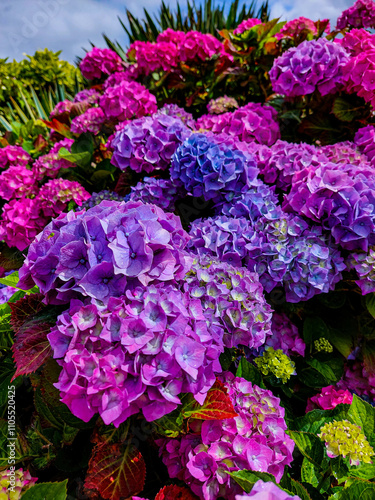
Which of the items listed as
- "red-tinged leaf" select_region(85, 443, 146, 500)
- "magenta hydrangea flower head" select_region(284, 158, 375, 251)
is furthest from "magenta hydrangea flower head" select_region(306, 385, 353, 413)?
"red-tinged leaf" select_region(85, 443, 146, 500)

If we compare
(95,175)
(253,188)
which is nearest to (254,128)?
(253,188)

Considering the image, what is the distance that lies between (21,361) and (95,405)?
261 mm

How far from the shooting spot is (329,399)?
1.48 meters

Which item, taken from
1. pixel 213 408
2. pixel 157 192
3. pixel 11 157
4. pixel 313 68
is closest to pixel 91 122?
pixel 11 157

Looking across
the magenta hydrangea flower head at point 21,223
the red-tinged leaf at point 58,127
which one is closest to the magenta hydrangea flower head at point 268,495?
the magenta hydrangea flower head at point 21,223

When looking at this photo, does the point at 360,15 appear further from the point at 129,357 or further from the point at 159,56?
the point at 129,357

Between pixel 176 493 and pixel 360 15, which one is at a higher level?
pixel 360 15

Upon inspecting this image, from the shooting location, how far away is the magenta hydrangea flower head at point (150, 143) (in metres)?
1.87

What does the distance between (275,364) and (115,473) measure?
66 centimetres

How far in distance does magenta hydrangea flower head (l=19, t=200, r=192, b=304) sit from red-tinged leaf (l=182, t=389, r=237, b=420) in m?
0.36

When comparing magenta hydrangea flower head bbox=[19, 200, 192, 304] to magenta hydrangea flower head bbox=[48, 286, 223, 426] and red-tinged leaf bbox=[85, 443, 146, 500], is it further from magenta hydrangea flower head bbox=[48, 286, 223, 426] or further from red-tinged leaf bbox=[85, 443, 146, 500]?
red-tinged leaf bbox=[85, 443, 146, 500]

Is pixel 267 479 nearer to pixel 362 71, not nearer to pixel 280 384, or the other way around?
pixel 280 384

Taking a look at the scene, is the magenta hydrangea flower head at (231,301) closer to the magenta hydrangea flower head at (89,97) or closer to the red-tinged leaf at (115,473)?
the red-tinged leaf at (115,473)

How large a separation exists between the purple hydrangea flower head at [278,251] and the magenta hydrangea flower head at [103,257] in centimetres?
43
